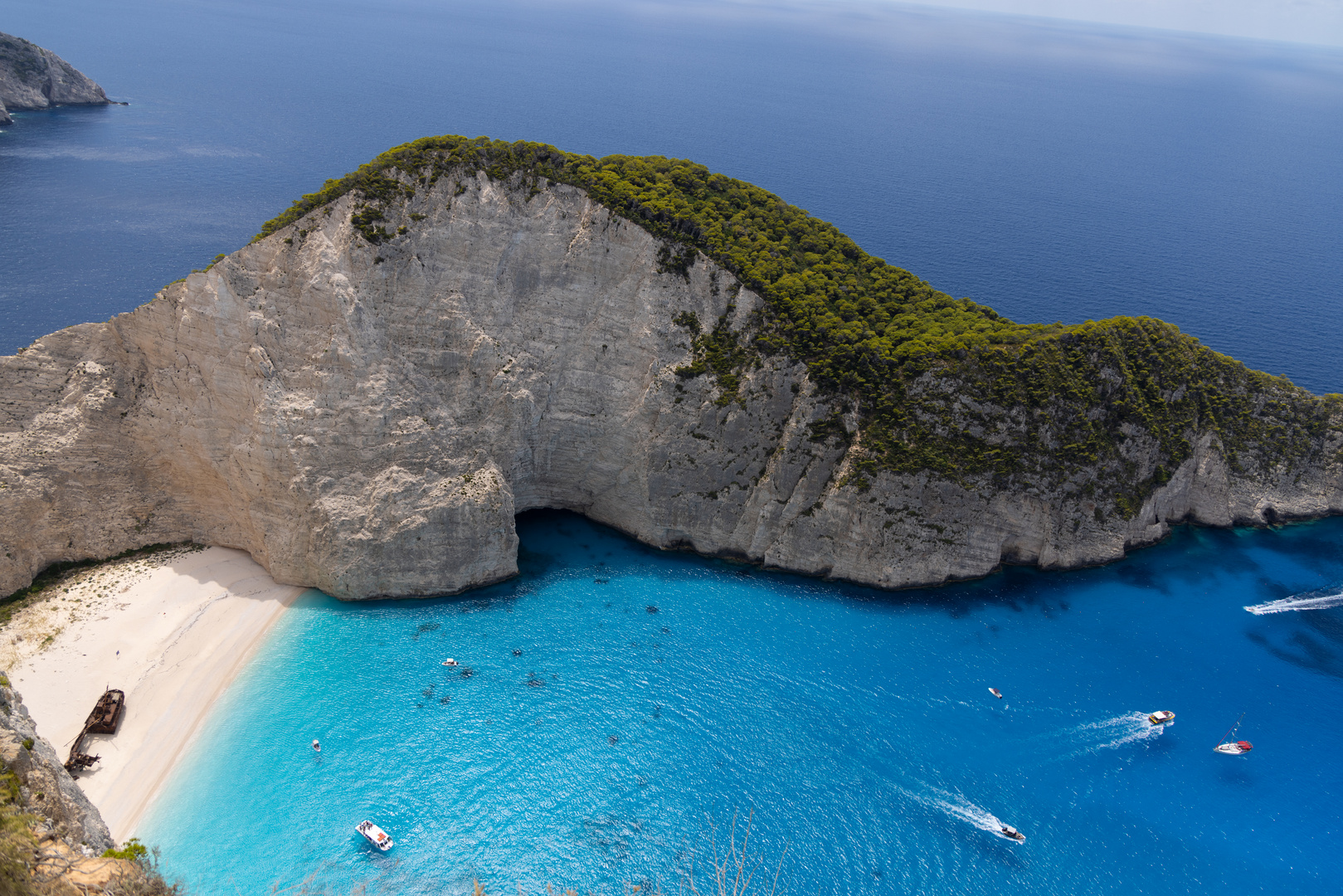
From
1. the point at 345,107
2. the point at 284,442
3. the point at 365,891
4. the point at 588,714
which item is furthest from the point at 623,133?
the point at 365,891

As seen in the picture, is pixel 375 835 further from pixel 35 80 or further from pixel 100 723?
pixel 35 80

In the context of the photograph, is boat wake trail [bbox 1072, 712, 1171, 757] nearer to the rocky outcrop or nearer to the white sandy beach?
the rocky outcrop

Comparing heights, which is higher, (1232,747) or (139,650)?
(1232,747)

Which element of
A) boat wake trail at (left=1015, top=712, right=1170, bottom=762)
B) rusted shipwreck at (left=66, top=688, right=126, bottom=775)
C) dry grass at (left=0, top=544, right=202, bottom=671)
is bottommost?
rusted shipwreck at (left=66, top=688, right=126, bottom=775)

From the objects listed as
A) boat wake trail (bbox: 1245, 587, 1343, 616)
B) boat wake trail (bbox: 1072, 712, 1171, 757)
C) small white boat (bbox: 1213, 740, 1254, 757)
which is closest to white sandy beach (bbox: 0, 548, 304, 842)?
boat wake trail (bbox: 1072, 712, 1171, 757)

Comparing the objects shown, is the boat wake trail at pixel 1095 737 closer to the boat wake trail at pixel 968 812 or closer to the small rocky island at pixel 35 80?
the boat wake trail at pixel 968 812

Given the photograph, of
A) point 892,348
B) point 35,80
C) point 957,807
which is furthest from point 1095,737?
point 35,80
